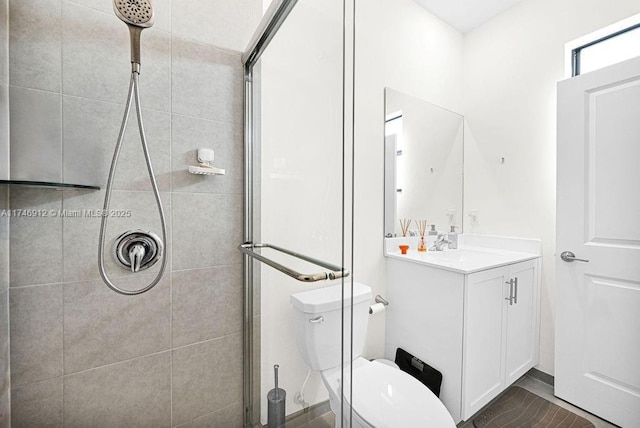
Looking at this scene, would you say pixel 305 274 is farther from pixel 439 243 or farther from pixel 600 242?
pixel 600 242

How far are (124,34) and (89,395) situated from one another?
50.5 inches

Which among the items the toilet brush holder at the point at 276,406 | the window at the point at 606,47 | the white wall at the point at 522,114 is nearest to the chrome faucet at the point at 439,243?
the white wall at the point at 522,114

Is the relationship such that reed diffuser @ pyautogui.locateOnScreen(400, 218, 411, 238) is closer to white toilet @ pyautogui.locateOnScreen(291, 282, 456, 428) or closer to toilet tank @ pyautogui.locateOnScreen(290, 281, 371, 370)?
white toilet @ pyautogui.locateOnScreen(291, 282, 456, 428)

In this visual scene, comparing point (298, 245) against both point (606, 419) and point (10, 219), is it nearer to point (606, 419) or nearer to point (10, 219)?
point (10, 219)

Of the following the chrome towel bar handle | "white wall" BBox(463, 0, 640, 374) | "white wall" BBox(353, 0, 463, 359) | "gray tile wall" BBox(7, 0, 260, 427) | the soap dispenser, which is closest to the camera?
the chrome towel bar handle

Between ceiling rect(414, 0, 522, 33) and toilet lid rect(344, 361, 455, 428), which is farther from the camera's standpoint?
ceiling rect(414, 0, 522, 33)

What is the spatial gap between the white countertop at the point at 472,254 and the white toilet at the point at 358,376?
0.55 m

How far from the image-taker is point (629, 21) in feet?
5.31

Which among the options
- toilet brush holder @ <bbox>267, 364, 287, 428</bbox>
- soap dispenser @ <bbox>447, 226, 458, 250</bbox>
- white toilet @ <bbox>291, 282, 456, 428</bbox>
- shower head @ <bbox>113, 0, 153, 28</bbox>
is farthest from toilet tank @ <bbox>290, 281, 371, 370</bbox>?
soap dispenser @ <bbox>447, 226, 458, 250</bbox>

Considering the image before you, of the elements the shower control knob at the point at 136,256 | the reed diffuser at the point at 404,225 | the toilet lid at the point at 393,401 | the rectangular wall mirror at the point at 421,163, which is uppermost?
the rectangular wall mirror at the point at 421,163

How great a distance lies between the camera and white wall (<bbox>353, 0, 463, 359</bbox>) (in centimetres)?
178

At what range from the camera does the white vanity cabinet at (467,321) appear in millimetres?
1446

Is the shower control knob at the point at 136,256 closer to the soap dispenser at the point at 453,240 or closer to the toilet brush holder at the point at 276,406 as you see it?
the toilet brush holder at the point at 276,406

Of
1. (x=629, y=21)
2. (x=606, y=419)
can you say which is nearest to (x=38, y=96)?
(x=629, y=21)
